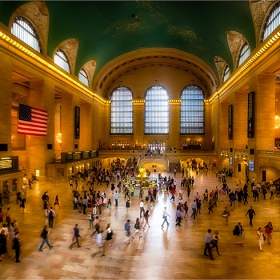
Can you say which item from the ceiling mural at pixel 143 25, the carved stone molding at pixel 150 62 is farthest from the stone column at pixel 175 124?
the ceiling mural at pixel 143 25

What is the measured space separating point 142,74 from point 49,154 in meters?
22.8

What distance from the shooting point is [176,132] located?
128 feet

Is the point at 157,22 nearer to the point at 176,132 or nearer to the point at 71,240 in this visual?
the point at 176,132

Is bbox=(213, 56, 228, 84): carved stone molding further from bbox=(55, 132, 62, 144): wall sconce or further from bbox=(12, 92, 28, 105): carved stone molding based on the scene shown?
bbox=(12, 92, 28, 105): carved stone molding

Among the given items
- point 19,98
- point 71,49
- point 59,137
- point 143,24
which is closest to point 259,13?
point 143,24

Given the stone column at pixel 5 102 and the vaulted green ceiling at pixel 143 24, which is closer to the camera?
the stone column at pixel 5 102

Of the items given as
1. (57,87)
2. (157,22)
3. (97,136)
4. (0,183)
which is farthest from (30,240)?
(97,136)

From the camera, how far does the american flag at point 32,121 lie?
17375 millimetres

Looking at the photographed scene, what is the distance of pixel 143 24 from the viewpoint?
25469 mm

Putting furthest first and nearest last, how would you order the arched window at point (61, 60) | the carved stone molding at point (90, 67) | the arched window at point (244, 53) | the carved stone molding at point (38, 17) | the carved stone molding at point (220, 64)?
the carved stone molding at point (90, 67) → the carved stone molding at point (220, 64) → the arched window at point (61, 60) → the arched window at point (244, 53) → the carved stone molding at point (38, 17)

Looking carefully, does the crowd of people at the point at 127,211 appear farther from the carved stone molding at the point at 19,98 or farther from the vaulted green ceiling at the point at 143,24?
the vaulted green ceiling at the point at 143,24

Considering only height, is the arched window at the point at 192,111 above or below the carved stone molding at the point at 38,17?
below

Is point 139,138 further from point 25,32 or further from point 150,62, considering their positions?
point 25,32

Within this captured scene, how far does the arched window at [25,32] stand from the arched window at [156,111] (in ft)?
72.7
